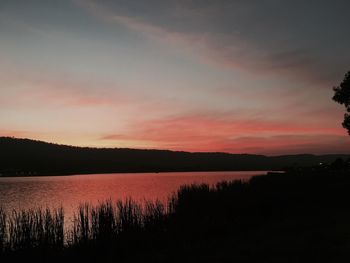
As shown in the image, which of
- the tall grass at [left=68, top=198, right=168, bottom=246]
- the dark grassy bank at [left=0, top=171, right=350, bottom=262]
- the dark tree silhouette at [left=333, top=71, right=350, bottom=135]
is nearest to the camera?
the dark grassy bank at [left=0, top=171, right=350, bottom=262]

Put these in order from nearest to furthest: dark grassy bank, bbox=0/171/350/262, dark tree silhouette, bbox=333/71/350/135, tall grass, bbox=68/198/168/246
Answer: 1. dark grassy bank, bbox=0/171/350/262
2. tall grass, bbox=68/198/168/246
3. dark tree silhouette, bbox=333/71/350/135

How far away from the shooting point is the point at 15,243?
12.1 m

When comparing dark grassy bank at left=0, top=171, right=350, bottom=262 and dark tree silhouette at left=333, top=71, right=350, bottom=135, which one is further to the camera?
dark tree silhouette at left=333, top=71, right=350, bottom=135

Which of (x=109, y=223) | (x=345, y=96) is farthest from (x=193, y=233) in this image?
(x=345, y=96)

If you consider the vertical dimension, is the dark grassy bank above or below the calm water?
above

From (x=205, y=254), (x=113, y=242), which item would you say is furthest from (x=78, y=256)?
(x=205, y=254)

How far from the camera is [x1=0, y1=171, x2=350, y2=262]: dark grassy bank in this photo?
11.9 metres

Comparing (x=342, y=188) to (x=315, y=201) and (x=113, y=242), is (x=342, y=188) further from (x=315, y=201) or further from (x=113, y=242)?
(x=113, y=242)

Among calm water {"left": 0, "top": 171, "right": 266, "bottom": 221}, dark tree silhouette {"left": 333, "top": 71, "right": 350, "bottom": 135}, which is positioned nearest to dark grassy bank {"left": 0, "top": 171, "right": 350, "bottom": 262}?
calm water {"left": 0, "top": 171, "right": 266, "bottom": 221}

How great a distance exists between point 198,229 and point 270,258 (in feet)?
18.0

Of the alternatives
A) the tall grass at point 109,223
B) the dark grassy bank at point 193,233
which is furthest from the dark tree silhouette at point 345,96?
the tall grass at point 109,223

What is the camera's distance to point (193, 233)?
15.8m

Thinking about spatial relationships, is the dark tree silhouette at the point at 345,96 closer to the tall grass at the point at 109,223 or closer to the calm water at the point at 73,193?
the calm water at the point at 73,193

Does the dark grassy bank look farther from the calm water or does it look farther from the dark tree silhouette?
the dark tree silhouette
